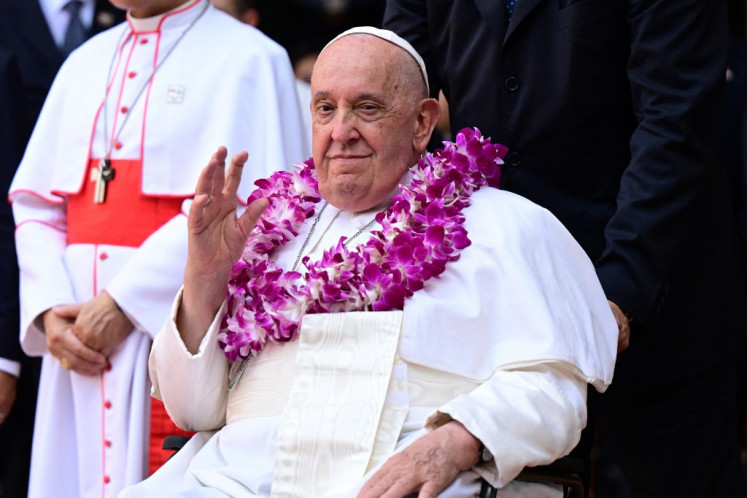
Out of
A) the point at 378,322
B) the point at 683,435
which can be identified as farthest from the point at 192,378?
the point at 683,435

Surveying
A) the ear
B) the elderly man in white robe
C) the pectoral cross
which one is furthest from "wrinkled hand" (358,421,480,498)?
the pectoral cross

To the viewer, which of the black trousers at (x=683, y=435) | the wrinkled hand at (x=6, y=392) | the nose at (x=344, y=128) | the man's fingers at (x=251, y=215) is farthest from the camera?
the wrinkled hand at (x=6, y=392)

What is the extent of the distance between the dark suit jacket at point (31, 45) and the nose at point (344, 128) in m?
2.41

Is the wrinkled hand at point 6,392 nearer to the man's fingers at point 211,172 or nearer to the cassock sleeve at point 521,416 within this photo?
the man's fingers at point 211,172

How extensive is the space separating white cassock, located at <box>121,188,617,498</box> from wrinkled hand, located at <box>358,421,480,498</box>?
0.07m

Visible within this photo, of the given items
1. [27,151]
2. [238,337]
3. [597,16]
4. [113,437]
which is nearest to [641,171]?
[597,16]

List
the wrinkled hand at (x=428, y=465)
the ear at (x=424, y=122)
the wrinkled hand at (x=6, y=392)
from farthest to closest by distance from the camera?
the wrinkled hand at (x=6, y=392) → the ear at (x=424, y=122) → the wrinkled hand at (x=428, y=465)

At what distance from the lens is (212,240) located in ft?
12.5

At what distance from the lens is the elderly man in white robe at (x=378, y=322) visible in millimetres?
3463

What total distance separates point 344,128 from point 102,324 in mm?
1456

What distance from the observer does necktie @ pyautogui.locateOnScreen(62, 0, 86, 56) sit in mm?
6168

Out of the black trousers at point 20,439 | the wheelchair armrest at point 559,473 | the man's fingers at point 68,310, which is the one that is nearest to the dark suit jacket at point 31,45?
the black trousers at point 20,439

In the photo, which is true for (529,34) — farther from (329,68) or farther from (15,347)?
(15,347)

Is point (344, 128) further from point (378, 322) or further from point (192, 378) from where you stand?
point (192, 378)
